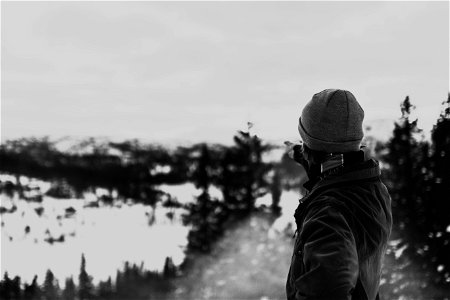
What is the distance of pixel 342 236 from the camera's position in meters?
1.90

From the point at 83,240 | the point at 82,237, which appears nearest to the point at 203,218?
the point at 83,240

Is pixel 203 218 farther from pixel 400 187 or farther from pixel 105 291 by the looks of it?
pixel 105 291

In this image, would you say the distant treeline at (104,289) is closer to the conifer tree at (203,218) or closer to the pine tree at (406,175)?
the conifer tree at (203,218)

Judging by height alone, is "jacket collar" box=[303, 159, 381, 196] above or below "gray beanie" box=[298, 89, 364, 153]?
below

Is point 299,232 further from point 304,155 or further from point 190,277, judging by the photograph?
point 190,277

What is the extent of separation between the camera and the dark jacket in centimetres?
184

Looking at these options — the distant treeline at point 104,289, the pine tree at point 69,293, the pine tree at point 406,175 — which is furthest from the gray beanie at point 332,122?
the pine tree at point 69,293

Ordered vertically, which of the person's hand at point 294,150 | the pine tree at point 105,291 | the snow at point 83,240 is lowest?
the snow at point 83,240

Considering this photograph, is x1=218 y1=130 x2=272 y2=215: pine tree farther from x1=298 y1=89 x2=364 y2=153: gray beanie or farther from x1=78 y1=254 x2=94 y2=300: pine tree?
x1=78 y1=254 x2=94 y2=300: pine tree

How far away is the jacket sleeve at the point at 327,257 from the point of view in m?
1.83

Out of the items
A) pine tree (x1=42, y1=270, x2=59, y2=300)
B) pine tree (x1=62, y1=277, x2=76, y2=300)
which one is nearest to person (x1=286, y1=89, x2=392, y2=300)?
pine tree (x1=62, y1=277, x2=76, y2=300)

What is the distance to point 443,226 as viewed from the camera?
2783 centimetres

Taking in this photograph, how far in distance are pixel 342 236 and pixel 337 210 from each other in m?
0.11

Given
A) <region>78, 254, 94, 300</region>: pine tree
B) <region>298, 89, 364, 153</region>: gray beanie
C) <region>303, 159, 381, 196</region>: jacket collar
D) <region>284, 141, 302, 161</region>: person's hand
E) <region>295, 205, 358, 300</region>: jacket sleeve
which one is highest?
<region>298, 89, 364, 153</region>: gray beanie
